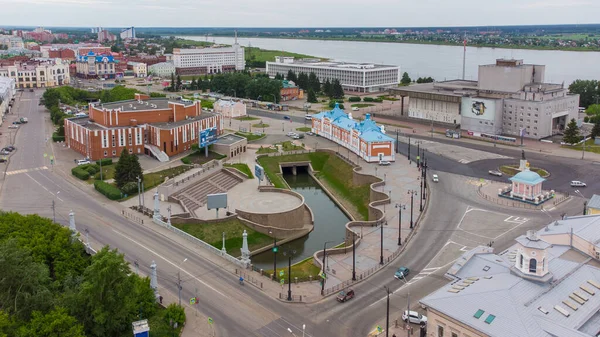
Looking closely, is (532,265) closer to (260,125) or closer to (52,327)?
(52,327)

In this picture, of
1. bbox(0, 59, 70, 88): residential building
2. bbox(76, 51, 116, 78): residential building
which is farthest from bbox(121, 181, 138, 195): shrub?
bbox(76, 51, 116, 78): residential building

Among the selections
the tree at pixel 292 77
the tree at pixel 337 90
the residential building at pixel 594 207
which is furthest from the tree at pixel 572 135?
the tree at pixel 292 77

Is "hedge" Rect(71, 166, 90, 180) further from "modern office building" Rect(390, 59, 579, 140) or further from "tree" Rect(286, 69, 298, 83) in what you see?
"tree" Rect(286, 69, 298, 83)

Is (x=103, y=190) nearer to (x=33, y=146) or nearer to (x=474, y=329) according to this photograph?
(x=33, y=146)

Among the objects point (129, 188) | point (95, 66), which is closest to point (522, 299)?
point (129, 188)

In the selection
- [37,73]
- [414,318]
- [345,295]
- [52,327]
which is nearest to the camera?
[52,327]
